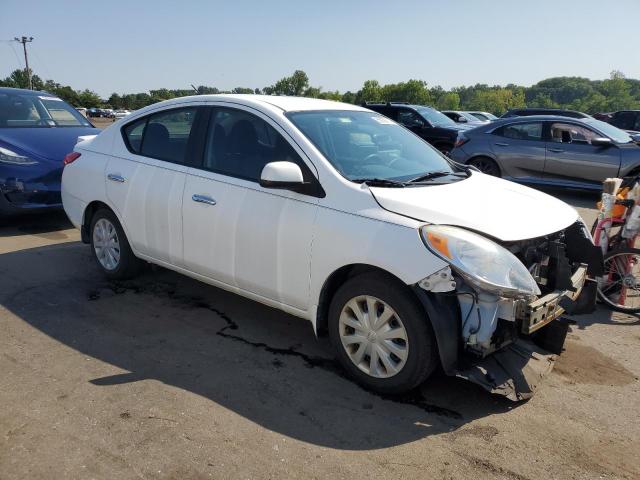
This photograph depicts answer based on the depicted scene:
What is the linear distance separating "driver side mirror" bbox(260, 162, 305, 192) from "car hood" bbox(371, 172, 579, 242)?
484 millimetres

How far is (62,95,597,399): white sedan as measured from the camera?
9.57 feet

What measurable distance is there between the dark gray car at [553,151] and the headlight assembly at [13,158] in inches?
305

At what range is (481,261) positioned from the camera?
2846 millimetres

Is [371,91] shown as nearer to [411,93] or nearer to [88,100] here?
[411,93]

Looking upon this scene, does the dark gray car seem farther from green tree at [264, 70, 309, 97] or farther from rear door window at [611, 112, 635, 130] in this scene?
green tree at [264, 70, 309, 97]

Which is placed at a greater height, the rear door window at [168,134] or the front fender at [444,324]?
the rear door window at [168,134]

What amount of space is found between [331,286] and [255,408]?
87 cm

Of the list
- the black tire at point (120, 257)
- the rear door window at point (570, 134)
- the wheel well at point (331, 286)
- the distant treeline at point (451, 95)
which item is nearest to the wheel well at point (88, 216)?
the black tire at point (120, 257)

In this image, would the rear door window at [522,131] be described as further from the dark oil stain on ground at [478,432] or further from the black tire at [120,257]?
the dark oil stain on ground at [478,432]

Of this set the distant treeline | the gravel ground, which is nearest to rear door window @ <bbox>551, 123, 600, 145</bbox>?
the gravel ground

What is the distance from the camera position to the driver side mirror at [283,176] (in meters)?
3.27

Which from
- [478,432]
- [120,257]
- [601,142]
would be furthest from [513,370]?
Answer: [601,142]

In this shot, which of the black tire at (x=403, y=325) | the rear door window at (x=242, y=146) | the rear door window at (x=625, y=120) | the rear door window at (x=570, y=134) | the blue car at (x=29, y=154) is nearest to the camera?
the black tire at (x=403, y=325)

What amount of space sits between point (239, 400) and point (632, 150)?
903cm
